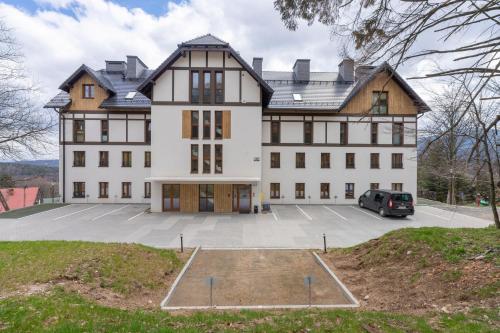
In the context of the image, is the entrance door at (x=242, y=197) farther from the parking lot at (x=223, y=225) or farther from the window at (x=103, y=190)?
the window at (x=103, y=190)

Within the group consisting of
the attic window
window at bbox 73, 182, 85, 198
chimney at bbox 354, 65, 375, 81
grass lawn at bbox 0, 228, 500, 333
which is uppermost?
the attic window

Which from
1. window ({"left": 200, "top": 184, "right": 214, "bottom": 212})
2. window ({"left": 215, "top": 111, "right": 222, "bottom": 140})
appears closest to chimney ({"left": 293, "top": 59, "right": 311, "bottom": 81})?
window ({"left": 215, "top": 111, "right": 222, "bottom": 140})

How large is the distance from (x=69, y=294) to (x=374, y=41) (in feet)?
24.8

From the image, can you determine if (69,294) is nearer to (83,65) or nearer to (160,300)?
(160,300)

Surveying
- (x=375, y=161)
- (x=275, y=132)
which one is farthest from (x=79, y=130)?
(x=375, y=161)

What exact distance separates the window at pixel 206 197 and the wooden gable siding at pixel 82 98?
11.8m

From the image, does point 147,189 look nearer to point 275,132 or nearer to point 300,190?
point 275,132

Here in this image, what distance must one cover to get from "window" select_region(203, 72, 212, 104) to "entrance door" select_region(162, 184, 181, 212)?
6133 millimetres

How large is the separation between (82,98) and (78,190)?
24.6ft

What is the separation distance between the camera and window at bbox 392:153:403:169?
73.4 ft

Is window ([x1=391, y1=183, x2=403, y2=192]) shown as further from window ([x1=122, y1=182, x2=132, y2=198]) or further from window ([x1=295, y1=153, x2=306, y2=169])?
window ([x1=122, y1=182, x2=132, y2=198])

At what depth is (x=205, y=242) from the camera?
37.8ft

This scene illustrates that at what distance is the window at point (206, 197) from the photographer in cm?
1842

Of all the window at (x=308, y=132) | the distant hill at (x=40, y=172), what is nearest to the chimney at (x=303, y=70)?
the window at (x=308, y=132)
